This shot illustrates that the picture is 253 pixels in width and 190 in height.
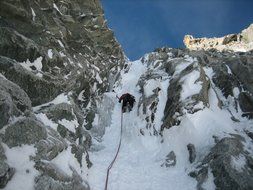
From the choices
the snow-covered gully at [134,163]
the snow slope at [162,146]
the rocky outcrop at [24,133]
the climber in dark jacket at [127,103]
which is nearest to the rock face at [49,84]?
the rocky outcrop at [24,133]

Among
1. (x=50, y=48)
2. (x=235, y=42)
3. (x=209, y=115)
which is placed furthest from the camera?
(x=235, y=42)

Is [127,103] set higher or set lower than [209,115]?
higher

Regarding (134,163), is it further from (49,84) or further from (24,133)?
(24,133)

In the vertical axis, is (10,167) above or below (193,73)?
below

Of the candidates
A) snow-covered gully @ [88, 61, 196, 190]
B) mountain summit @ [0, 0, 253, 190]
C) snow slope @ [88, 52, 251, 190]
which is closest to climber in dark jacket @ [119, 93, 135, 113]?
mountain summit @ [0, 0, 253, 190]

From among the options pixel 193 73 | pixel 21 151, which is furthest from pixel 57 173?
pixel 193 73

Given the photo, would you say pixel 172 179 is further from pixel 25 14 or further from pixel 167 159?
pixel 25 14

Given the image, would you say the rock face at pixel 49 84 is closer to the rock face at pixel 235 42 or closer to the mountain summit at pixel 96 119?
the mountain summit at pixel 96 119

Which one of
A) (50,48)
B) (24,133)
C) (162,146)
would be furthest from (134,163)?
(50,48)

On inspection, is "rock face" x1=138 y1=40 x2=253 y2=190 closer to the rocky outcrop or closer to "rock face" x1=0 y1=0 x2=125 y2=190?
"rock face" x1=0 y1=0 x2=125 y2=190

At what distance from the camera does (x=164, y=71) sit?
30.8 metres

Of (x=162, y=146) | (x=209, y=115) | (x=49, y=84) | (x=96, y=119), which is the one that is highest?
(x=209, y=115)

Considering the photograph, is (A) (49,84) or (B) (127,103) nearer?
(A) (49,84)

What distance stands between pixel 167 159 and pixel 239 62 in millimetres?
11341
